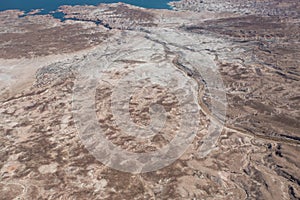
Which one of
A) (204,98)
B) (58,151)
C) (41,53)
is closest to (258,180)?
(204,98)

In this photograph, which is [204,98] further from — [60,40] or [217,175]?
[60,40]

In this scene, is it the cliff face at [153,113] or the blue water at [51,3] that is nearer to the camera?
the cliff face at [153,113]

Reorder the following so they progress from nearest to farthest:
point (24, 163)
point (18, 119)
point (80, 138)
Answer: point (24, 163) → point (80, 138) → point (18, 119)

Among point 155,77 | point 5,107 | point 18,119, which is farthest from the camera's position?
point 155,77

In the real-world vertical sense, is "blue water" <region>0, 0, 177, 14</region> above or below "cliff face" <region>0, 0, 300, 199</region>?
above

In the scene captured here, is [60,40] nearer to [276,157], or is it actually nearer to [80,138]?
[80,138]

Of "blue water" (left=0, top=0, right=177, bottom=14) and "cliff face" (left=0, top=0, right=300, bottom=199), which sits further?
"blue water" (left=0, top=0, right=177, bottom=14)

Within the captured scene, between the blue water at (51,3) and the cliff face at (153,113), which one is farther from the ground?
the blue water at (51,3)

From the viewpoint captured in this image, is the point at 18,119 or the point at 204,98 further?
the point at 204,98
